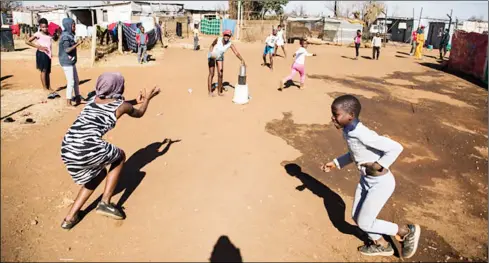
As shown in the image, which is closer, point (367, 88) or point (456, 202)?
point (456, 202)

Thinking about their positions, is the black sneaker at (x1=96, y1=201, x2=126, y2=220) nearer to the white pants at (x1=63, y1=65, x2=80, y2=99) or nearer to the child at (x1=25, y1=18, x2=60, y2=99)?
the white pants at (x1=63, y1=65, x2=80, y2=99)

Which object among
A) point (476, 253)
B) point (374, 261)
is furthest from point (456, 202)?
point (374, 261)

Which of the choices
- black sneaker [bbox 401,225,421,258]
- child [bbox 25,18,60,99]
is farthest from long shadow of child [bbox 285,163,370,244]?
child [bbox 25,18,60,99]

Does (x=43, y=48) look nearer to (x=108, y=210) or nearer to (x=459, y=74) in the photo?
(x=108, y=210)

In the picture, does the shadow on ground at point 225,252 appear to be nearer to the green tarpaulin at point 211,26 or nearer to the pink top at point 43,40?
the pink top at point 43,40

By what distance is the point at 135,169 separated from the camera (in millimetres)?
4547

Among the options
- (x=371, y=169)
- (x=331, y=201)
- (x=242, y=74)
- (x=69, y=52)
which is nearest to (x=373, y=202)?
(x=371, y=169)

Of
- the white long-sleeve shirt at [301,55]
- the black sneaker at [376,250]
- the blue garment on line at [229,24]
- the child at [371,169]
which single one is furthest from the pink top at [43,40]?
the blue garment on line at [229,24]

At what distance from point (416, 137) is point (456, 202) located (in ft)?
8.42

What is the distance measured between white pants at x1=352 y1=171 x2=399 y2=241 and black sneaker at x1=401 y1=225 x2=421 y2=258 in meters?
0.16

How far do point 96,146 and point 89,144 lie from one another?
59 millimetres

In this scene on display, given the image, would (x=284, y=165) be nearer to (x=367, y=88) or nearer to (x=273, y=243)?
(x=273, y=243)

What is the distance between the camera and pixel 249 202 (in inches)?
152

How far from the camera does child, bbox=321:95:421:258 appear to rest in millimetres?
2860
